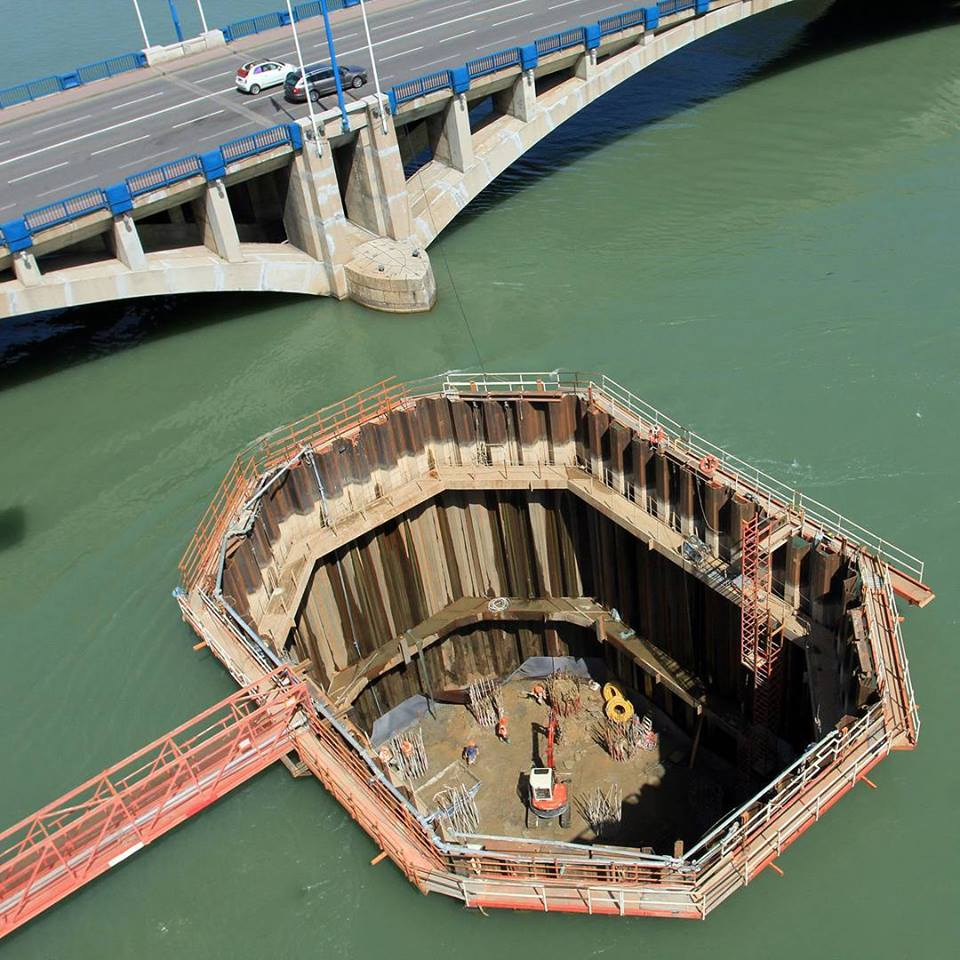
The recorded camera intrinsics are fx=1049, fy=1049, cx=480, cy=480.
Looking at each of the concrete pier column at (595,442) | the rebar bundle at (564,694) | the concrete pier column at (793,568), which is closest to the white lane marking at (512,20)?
the concrete pier column at (595,442)

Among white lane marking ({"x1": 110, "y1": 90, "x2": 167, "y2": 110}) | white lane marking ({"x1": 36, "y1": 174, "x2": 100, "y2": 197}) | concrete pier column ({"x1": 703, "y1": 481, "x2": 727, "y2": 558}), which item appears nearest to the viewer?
concrete pier column ({"x1": 703, "y1": 481, "x2": 727, "y2": 558})

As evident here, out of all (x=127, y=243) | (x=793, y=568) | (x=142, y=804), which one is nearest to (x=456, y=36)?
(x=127, y=243)

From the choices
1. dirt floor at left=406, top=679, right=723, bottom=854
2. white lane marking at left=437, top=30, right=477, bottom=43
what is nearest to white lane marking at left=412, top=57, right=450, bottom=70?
white lane marking at left=437, top=30, right=477, bottom=43

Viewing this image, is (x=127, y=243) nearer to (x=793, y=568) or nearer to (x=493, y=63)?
(x=493, y=63)

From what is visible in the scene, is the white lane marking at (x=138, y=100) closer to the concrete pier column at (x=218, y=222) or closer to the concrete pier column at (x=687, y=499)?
the concrete pier column at (x=218, y=222)

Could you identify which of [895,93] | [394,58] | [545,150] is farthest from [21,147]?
[895,93]

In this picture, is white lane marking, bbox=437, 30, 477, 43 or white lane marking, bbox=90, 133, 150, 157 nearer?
white lane marking, bbox=90, 133, 150, 157

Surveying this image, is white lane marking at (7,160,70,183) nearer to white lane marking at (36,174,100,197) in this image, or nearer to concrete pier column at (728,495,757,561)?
white lane marking at (36,174,100,197)
